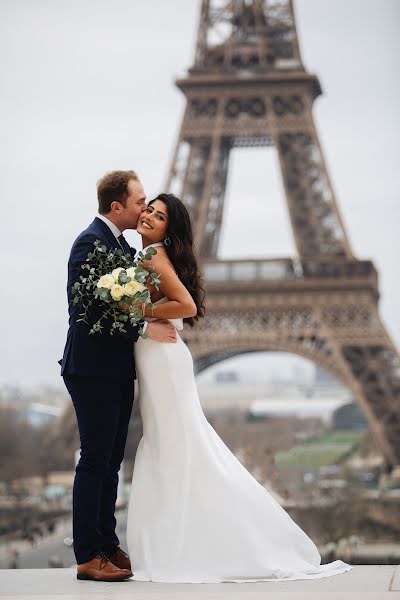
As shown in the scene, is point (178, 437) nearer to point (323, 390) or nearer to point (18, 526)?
point (18, 526)

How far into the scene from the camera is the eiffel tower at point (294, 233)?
21.1m

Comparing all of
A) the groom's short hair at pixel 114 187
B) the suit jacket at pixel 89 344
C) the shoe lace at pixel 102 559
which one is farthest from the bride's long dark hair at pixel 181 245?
the shoe lace at pixel 102 559

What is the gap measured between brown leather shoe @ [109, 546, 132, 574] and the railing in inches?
663

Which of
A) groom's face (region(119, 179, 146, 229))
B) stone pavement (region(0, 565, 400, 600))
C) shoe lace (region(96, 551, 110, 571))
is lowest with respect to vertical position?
stone pavement (region(0, 565, 400, 600))

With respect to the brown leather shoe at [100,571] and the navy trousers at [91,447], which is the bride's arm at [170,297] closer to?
the navy trousers at [91,447]

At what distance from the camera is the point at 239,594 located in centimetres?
394

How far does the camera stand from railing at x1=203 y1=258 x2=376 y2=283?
835 inches

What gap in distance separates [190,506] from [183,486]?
0.08m

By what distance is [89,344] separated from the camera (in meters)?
4.32

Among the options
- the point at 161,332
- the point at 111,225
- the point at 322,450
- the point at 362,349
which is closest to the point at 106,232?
the point at 111,225

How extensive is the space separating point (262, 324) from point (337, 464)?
27.3ft

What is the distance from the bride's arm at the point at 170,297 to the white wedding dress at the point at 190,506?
0.12 meters

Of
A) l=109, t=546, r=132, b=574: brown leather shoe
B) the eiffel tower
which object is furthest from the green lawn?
l=109, t=546, r=132, b=574: brown leather shoe

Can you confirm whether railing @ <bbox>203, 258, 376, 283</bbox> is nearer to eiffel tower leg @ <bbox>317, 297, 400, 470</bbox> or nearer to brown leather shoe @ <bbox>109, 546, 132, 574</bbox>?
eiffel tower leg @ <bbox>317, 297, 400, 470</bbox>
